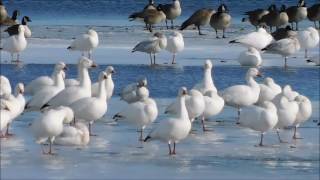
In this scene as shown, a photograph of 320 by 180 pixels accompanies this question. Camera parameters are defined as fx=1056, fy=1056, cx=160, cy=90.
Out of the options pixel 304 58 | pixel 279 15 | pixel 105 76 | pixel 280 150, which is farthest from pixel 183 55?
pixel 280 150

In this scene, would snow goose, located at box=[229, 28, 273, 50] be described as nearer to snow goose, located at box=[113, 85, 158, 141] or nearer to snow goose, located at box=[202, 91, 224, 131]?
snow goose, located at box=[202, 91, 224, 131]

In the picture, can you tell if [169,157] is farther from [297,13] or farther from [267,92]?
[297,13]

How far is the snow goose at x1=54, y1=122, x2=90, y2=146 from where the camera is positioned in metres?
12.4

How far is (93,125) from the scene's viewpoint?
14.4 meters

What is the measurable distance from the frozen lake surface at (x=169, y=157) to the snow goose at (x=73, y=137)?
10 cm

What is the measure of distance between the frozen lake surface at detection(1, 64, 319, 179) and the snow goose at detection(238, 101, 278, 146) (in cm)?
20

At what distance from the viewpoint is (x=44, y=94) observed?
47.9ft

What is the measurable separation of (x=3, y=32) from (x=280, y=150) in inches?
689

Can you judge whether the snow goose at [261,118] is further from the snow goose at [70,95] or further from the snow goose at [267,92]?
the snow goose at [70,95]

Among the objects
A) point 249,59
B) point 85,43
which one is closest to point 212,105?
point 249,59

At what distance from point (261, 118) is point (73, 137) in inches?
91.7

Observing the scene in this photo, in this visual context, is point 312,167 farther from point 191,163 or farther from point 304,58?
point 304,58

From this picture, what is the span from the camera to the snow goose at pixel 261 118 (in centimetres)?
1292

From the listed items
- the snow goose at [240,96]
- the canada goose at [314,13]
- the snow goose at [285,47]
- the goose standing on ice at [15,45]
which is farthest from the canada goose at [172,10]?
the snow goose at [240,96]
